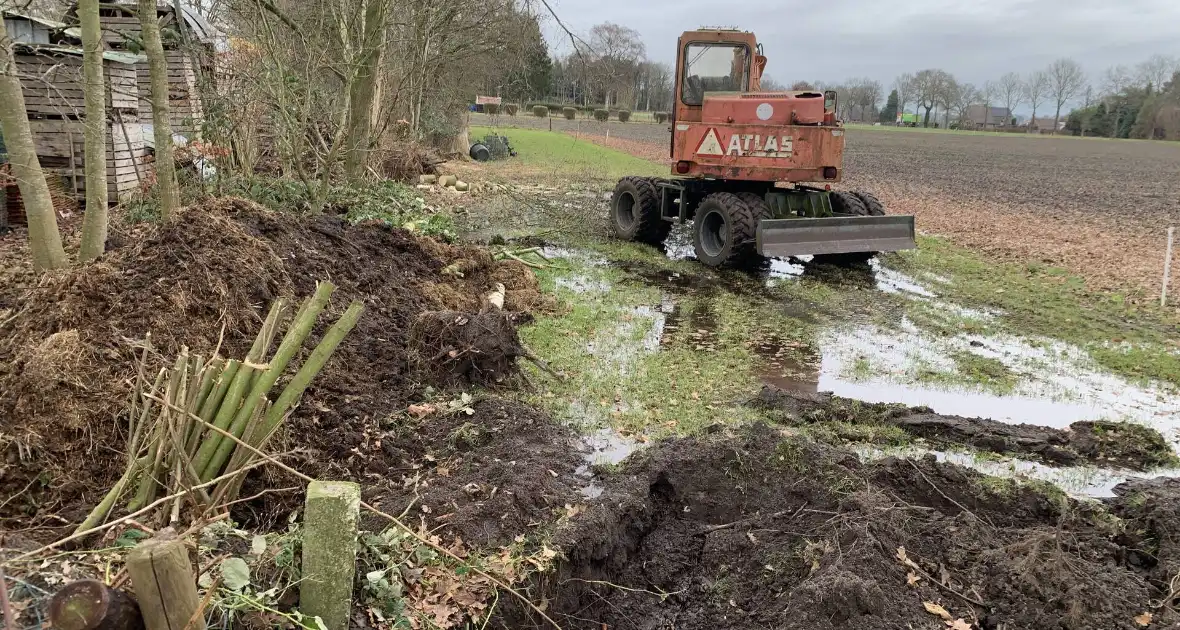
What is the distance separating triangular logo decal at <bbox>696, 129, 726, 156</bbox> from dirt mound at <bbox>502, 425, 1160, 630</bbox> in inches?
260

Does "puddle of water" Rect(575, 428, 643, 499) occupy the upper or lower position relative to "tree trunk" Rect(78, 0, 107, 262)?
lower

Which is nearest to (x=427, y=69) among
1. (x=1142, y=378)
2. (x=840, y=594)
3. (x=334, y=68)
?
(x=334, y=68)

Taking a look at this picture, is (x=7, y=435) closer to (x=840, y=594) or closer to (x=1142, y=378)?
(x=840, y=594)

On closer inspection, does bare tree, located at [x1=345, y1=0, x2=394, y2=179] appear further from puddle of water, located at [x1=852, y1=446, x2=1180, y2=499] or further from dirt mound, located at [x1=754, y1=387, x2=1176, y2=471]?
puddle of water, located at [x1=852, y1=446, x2=1180, y2=499]

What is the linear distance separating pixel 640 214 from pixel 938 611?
31.1 feet

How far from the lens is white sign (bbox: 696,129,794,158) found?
10234mm

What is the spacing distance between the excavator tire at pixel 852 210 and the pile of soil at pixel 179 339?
582cm

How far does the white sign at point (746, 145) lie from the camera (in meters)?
10.2

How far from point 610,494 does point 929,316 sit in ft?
17.6

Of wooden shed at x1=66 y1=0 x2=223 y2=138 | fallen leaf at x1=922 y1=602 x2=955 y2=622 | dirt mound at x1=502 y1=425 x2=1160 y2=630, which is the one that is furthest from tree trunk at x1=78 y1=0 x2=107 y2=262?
fallen leaf at x1=922 y1=602 x2=955 y2=622

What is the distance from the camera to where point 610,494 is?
4.32m

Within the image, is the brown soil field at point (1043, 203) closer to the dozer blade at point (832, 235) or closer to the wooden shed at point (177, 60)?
the dozer blade at point (832, 235)

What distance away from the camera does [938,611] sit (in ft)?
10.8

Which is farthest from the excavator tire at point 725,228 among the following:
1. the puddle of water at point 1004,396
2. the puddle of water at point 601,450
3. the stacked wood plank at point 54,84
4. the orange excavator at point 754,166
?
the stacked wood plank at point 54,84
